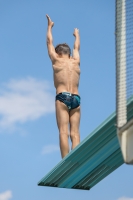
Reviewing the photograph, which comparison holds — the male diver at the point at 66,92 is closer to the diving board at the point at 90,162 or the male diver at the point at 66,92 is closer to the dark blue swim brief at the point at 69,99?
the dark blue swim brief at the point at 69,99

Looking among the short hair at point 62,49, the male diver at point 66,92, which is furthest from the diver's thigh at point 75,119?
the short hair at point 62,49

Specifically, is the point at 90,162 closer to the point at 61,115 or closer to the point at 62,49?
the point at 61,115

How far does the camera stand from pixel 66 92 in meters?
11.4

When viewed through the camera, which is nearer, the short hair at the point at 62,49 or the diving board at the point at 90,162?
the diving board at the point at 90,162

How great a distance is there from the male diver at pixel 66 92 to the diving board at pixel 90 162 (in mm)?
578

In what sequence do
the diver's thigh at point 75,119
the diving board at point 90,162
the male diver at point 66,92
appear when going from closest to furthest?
1. the diving board at point 90,162
2. the male diver at point 66,92
3. the diver's thigh at point 75,119

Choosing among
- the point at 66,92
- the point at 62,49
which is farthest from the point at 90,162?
the point at 62,49

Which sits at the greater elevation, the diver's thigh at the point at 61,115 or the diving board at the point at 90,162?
the diver's thigh at the point at 61,115

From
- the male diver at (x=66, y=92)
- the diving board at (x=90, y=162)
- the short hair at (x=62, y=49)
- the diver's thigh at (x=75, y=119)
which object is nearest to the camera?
the diving board at (x=90, y=162)

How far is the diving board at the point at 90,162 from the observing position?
9.08m

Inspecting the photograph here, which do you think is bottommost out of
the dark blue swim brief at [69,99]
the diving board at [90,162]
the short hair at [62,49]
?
the diving board at [90,162]

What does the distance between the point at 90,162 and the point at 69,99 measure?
1684 mm

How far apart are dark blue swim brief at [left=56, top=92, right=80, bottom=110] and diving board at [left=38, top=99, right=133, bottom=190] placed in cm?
147

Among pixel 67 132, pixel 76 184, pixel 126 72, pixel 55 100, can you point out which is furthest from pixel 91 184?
pixel 126 72
